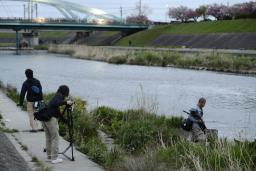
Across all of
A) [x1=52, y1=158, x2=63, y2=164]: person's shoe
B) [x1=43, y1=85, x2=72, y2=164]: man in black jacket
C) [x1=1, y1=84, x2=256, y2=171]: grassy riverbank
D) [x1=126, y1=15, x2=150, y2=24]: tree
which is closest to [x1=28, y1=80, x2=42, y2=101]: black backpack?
[x1=1, y1=84, x2=256, y2=171]: grassy riverbank

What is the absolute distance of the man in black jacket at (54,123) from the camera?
39.1ft

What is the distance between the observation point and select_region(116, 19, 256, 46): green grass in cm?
9978

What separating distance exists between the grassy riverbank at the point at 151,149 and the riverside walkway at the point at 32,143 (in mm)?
347

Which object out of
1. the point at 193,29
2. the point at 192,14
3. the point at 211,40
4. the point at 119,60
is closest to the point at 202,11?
the point at 192,14

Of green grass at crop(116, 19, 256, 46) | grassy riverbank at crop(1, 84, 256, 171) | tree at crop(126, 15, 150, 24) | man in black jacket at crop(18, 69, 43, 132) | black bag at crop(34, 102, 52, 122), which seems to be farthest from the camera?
tree at crop(126, 15, 150, 24)

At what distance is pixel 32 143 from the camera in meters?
14.6

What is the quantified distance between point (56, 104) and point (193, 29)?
10532 centimetres

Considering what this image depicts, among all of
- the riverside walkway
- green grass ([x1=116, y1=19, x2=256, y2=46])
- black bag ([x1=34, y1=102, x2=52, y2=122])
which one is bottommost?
the riverside walkway

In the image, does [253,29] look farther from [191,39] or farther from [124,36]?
[124,36]

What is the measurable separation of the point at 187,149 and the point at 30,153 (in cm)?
383

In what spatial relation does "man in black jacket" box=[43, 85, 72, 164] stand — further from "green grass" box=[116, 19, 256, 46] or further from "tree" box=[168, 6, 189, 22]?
"tree" box=[168, 6, 189, 22]

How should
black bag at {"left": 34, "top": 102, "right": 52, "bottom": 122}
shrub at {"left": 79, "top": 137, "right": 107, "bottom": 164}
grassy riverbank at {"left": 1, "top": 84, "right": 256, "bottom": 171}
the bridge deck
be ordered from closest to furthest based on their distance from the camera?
grassy riverbank at {"left": 1, "top": 84, "right": 256, "bottom": 171}, black bag at {"left": 34, "top": 102, "right": 52, "bottom": 122}, shrub at {"left": 79, "top": 137, "right": 107, "bottom": 164}, the bridge deck

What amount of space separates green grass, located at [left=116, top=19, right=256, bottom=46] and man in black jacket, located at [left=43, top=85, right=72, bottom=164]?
277 feet

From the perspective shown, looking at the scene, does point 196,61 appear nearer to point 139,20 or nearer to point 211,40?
point 211,40
